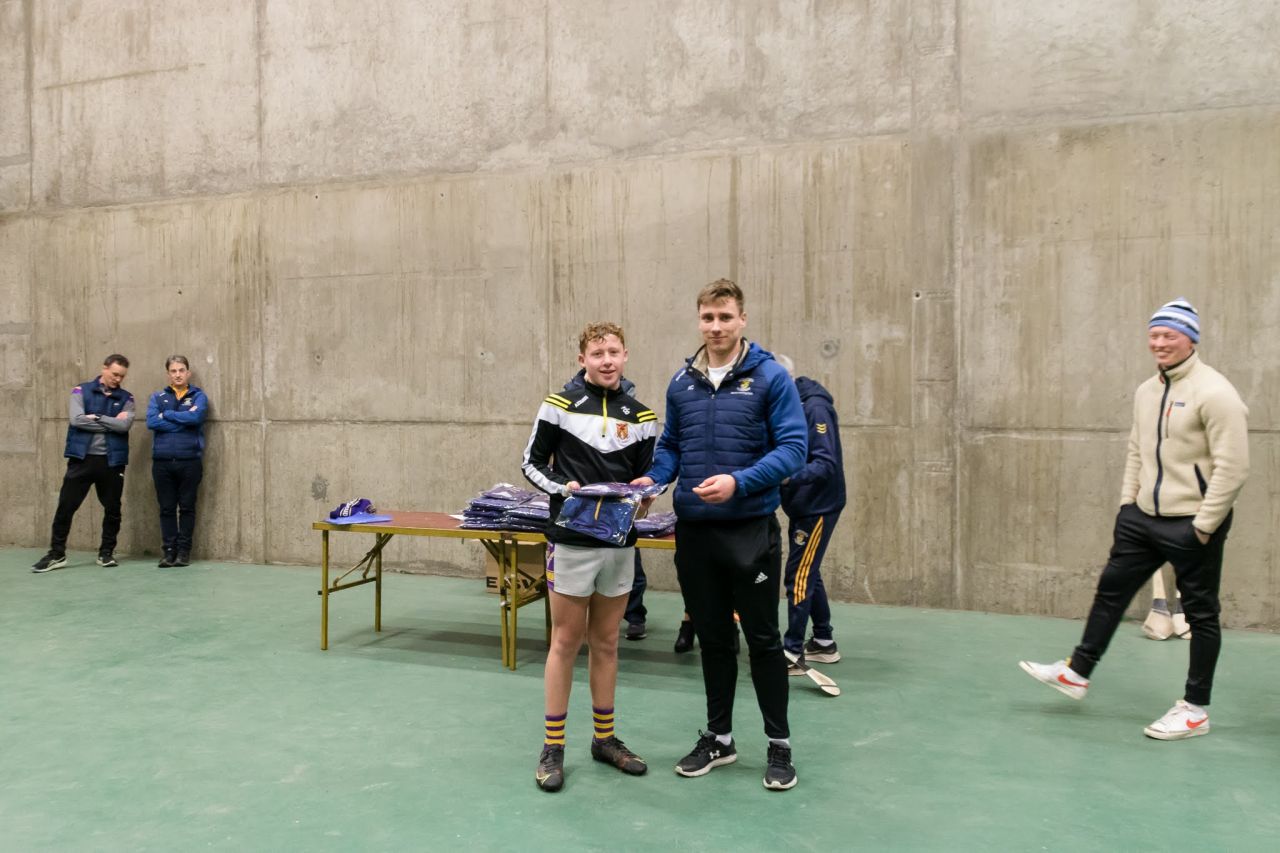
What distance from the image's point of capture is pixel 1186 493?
3674 mm

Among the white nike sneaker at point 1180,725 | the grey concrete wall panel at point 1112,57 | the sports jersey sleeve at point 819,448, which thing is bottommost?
the white nike sneaker at point 1180,725

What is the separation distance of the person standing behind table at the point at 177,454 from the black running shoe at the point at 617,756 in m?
5.67

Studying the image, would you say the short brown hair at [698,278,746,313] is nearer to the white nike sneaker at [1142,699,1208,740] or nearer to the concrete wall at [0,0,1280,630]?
the white nike sneaker at [1142,699,1208,740]

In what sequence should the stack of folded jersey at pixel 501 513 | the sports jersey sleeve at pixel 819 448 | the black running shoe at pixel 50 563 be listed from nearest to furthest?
the sports jersey sleeve at pixel 819 448 < the stack of folded jersey at pixel 501 513 < the black running shoe at pixel 50 563

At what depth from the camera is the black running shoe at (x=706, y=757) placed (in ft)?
10.9

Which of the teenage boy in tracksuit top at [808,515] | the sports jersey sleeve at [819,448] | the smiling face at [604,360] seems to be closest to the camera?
the smiling face at [604,360]

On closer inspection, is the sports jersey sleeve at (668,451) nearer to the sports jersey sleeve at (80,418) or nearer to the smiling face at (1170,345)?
the smiling face at (1170,345)

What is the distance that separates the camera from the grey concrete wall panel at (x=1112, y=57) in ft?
→ 18.3

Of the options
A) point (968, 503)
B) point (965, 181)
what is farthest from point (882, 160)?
point (968, 503)

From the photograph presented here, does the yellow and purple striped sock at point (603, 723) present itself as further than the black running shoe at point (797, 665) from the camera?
No

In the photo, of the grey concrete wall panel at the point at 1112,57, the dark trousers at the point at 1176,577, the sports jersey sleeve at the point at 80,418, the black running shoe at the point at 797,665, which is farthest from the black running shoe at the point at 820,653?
the sports jersey sleeve at the point at 80,418

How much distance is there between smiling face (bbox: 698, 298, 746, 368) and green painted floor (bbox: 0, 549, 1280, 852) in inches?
58.6

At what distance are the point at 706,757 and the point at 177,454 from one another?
19.8 ft

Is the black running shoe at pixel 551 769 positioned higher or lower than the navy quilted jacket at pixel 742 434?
lower
